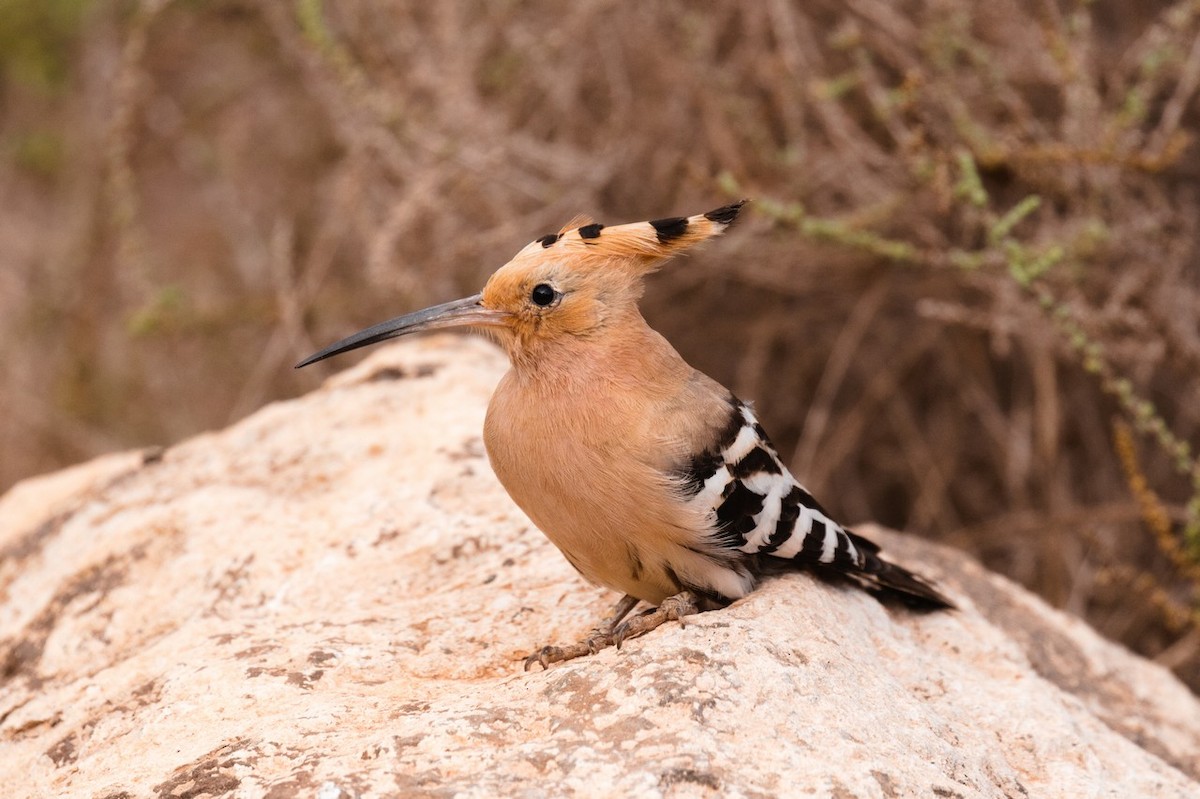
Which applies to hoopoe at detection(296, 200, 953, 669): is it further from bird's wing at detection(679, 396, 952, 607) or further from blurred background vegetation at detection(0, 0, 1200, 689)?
blurred background vegetation at detection(0, 0, 1200, 689)

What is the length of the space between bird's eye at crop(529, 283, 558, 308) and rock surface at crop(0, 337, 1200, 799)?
1.79ft

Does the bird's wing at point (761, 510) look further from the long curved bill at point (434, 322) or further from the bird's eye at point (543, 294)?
the long curved bill at point (434, 322)

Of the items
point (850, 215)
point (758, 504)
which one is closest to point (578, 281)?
point (758, 504)

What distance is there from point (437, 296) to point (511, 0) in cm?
107

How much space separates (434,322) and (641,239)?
0.44 m

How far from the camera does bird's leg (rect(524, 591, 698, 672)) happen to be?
214 cm

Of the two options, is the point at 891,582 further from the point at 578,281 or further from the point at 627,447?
the point at 578,281

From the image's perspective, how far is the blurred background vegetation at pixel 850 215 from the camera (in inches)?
146

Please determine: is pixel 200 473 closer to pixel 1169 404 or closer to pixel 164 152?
pixel 1169 404

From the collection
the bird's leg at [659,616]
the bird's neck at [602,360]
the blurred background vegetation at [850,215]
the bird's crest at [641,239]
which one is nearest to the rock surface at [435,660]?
the bird's leg at [659,616]

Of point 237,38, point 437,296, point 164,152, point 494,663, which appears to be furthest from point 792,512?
point 164,152

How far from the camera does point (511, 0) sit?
4531 millimetres

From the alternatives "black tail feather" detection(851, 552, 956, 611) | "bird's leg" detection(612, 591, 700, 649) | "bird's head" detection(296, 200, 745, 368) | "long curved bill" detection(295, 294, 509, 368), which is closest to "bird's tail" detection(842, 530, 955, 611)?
"black tail feather" detection(851, 552, 956, 611)

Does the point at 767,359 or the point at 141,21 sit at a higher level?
the point at 141,21
